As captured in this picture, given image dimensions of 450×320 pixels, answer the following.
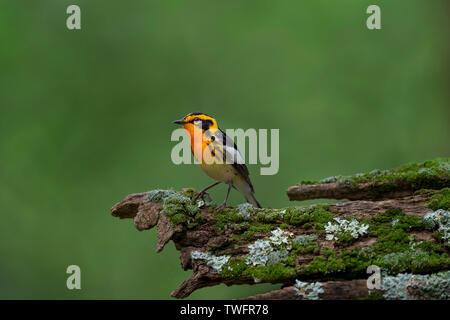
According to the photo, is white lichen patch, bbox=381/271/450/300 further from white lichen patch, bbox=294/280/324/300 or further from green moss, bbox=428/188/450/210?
green moss, bbox=428/188/450/210

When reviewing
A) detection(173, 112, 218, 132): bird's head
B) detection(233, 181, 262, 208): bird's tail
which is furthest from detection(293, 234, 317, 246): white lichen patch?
detection(173, 112, 218, 132): bird's head

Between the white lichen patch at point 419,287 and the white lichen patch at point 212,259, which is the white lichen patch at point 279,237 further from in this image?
the white lichen patch at point 419,287

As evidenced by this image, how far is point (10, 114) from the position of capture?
8.83 m

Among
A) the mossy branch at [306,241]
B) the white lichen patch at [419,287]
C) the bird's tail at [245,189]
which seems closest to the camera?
the white lichen patch at [419,287]

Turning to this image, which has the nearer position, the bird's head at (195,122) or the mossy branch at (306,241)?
the mossy branch at (306,241)

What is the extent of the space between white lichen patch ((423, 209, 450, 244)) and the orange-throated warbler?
2149mm

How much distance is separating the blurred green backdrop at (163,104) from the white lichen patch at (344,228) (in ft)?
13.1

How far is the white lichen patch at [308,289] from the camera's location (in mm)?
3471

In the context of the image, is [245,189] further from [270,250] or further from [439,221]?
[439,221]

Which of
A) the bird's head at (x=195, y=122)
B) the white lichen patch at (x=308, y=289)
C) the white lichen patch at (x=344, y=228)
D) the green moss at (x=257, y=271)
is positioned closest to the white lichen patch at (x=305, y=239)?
the white lichen patch at (x=344, y=228)

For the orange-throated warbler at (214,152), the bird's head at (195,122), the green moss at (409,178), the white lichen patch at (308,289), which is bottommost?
the white lichen patch at (308,289)

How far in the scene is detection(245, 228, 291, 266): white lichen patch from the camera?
12.7 feet

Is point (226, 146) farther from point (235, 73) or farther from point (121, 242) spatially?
point (235, 73)

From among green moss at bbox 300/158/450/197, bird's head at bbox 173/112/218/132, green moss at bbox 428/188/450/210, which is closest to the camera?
green moss at bbox 428/188/450/210
